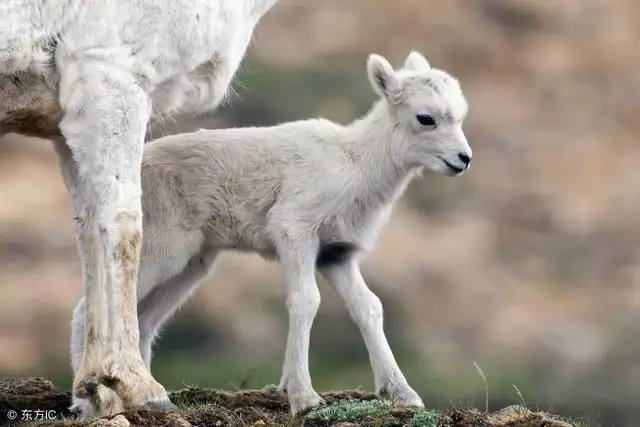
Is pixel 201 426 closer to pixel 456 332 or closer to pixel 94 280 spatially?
pixel 94 280

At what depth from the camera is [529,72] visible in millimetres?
35969

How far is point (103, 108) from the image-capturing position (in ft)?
35.4

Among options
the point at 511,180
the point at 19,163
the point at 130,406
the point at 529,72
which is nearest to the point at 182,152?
the point at 130,406

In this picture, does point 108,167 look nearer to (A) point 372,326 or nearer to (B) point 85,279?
(B) point 85,279

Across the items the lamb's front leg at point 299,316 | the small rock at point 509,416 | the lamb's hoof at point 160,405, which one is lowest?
the lamb's hoof at point 160,405

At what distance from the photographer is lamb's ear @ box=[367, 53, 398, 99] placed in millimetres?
12508

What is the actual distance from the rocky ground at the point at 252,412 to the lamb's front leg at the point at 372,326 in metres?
0.20

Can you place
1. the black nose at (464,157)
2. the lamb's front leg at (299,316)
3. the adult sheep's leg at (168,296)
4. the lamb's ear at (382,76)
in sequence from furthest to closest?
1. the lamb's ear at (382,76)
2. the adult sheep's leg at (168,296)
3. the black nose at (464,157)
4. the lamb's front leg at (299,316)

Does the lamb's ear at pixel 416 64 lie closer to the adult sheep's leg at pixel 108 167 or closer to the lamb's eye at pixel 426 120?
the lamb's eye at pixel 426 120

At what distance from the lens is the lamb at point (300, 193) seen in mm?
11930

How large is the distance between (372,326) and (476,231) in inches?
806

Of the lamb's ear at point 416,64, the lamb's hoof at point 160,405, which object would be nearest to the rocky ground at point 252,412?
the lamb's hoof at point 160,405

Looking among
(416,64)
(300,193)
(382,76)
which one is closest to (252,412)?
(300,193)

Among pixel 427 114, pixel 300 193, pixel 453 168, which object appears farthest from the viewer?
pixel 427 114
